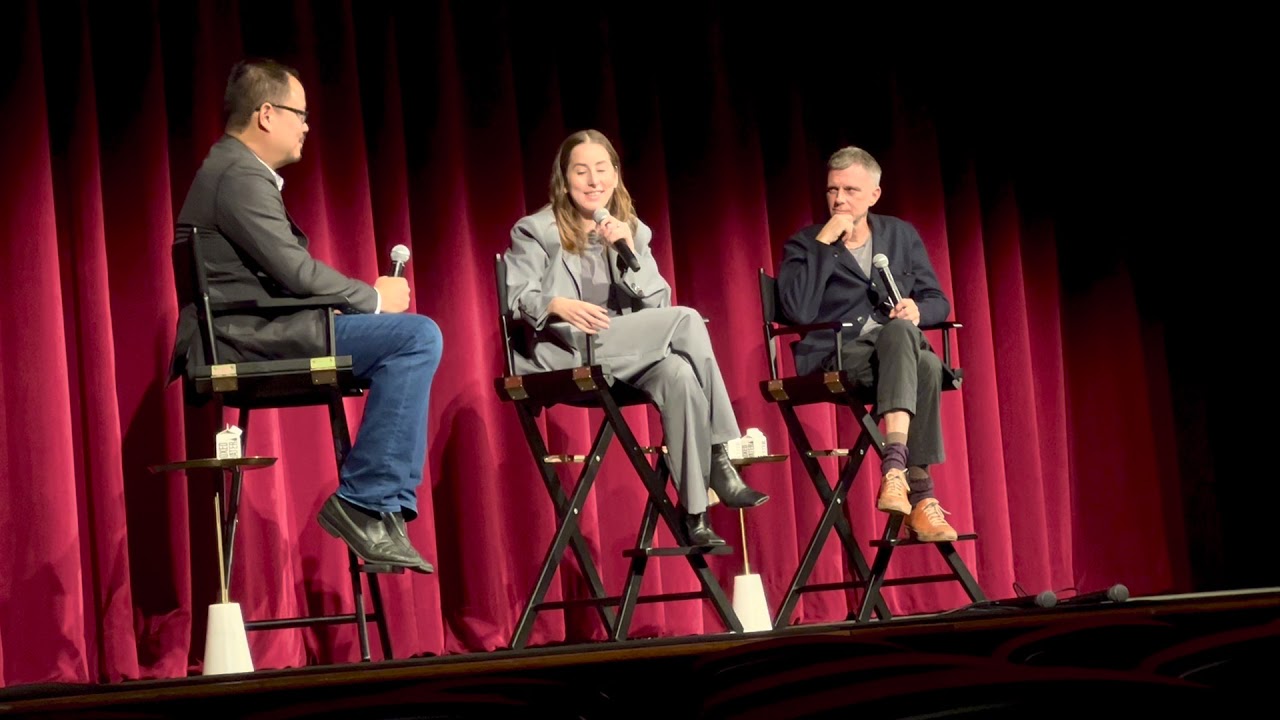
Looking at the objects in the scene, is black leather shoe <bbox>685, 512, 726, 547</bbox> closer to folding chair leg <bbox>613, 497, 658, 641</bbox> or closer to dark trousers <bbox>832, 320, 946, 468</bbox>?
folding chair leg <bbox>613, 497, 658, 641</bbox>

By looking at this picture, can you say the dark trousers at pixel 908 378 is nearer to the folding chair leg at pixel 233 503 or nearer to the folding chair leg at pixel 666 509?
the folding chair leg at pixel 666 509

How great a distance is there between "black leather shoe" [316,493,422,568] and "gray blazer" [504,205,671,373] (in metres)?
0.68

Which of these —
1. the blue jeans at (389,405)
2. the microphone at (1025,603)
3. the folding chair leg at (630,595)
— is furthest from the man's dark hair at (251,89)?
the microphone at (1025,603)

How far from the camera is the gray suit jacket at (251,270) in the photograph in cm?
307

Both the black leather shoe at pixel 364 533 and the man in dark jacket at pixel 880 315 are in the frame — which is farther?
the man in dark jacket at pixel 880 315

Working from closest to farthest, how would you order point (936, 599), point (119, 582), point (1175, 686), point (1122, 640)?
point (1175, 686)
point (1122, 640)
point (119, 582)
point (936, 599)

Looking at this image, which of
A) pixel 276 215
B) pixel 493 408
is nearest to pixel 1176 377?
pixel 493 408

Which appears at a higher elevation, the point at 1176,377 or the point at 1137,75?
the point at 1137,75

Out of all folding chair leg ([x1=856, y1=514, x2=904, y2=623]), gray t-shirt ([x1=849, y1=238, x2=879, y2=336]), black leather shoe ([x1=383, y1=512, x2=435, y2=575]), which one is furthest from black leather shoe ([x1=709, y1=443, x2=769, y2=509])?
gray t-shirt ([x1=849, y1=238, x2=879, y2=336])

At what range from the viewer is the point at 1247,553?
508cm

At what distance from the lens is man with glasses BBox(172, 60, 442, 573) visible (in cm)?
305

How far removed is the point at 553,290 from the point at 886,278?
3.19 ft

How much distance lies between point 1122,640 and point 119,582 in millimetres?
2915

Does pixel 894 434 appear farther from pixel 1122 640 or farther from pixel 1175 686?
pixel 1175 686
